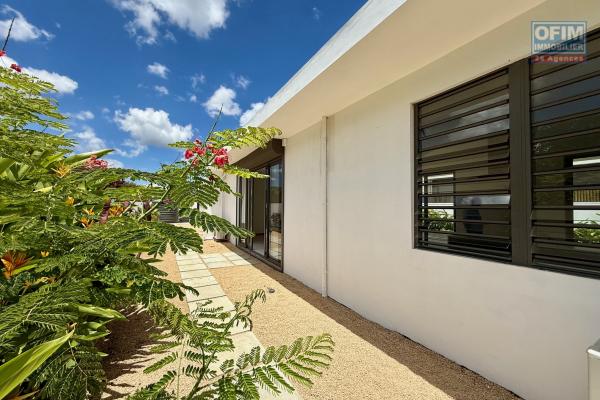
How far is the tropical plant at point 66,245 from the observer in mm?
719

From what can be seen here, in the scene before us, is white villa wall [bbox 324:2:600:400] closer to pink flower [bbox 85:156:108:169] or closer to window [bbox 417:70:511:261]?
window [bbox 417:70:511:261]

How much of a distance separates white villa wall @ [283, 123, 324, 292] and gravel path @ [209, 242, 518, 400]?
0.95 meters

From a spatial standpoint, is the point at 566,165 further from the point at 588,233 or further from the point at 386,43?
the point at 386,43

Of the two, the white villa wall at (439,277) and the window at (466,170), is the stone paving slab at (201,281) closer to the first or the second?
the white villa wall at (439,277)

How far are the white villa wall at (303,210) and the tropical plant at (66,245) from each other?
3.88 meters

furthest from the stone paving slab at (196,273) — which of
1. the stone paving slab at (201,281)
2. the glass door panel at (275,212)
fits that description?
the glass door panel at (275,212)

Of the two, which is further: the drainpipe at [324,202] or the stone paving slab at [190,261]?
the stone paving slab at [190,261]

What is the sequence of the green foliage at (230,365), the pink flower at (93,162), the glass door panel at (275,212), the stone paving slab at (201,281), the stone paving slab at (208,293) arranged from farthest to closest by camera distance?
the glass door panel at (275,212), the stone paving slab at (201,281), the stone paving slab at (208,293), the pink flower at (93,162), the green foliage at (230,365)

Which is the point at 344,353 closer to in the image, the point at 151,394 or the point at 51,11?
the point at 151,394

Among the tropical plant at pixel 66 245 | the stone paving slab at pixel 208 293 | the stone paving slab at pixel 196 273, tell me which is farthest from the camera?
the stone paving slab at pixel 196 273

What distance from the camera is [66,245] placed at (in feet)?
3.44

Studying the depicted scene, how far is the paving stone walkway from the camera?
9.93ft

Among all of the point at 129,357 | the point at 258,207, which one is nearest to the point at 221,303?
the point at 129,357

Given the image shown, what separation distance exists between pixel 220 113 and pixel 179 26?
7417 millimetres
